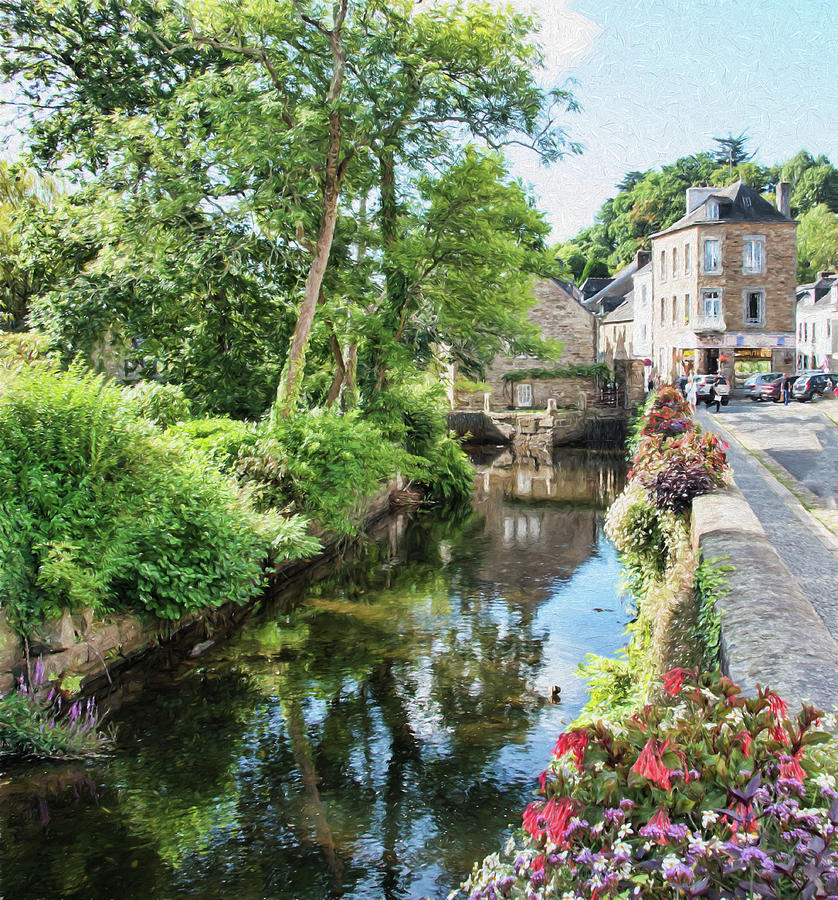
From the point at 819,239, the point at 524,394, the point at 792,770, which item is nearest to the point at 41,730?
the point at 792,770

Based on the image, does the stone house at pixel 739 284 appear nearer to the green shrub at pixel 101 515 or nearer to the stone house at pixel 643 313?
the stone house at pixel 643 313

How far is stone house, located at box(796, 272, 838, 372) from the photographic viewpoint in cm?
6744

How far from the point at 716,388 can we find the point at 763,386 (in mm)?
4908

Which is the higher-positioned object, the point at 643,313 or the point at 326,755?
the point at 643,313

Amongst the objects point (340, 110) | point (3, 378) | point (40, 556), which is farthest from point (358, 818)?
point (340, 110)

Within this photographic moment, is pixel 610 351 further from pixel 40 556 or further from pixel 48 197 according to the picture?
pixel 40 556

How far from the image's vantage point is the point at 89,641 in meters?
10.4

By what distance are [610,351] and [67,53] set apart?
5420 cm

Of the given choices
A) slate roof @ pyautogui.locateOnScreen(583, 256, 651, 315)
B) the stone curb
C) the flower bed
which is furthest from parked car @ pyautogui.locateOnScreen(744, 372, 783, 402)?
the flower bed

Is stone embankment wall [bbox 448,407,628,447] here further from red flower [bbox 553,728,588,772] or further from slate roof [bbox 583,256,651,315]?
red flower [bbox 553,728,588,772]

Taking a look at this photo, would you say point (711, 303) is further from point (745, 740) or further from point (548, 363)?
point (745, 740)

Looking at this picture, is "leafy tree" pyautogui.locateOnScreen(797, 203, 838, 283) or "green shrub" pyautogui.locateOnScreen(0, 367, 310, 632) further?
"leafy tree" pyautogui.locateOnScreen(797, 203, 838, 283)

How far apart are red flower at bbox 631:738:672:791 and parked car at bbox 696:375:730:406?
109 feet

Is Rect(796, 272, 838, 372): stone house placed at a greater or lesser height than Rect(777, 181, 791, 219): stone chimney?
lesser
